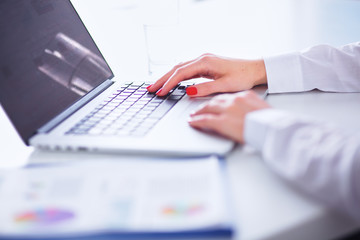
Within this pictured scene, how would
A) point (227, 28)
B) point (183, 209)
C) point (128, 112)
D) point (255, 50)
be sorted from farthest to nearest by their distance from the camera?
1. point (227, 28)
2. point (255, 50)
3. point (128, 112)
4. point (183, 209)

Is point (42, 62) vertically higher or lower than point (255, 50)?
higher

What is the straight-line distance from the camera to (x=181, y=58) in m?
1.13

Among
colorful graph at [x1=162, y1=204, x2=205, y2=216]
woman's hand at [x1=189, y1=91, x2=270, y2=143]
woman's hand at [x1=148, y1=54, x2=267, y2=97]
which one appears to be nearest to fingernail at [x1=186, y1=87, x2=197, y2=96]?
woman's hand at [x1=148, y1=54, x2=267, y2=97]

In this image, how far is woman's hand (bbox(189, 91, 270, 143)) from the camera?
59 centimetres

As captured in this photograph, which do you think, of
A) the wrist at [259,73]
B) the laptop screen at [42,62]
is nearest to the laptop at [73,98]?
the laptop screen at [42,62]

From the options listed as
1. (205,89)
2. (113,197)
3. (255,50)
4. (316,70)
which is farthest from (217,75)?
(113,197)

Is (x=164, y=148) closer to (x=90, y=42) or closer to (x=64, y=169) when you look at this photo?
(x=64, y=169)

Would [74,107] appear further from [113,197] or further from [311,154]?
[311,154]

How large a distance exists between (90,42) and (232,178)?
53 centimetres

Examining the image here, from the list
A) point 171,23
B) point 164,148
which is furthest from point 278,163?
point 171,23

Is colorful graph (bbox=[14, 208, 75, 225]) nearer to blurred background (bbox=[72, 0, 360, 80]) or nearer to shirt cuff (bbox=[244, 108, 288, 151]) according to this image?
shirt cuff (bbox=[244, 108, 288, 151])

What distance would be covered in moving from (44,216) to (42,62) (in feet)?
1.29

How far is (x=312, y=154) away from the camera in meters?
0.48

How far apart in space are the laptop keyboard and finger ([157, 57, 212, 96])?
20mm
